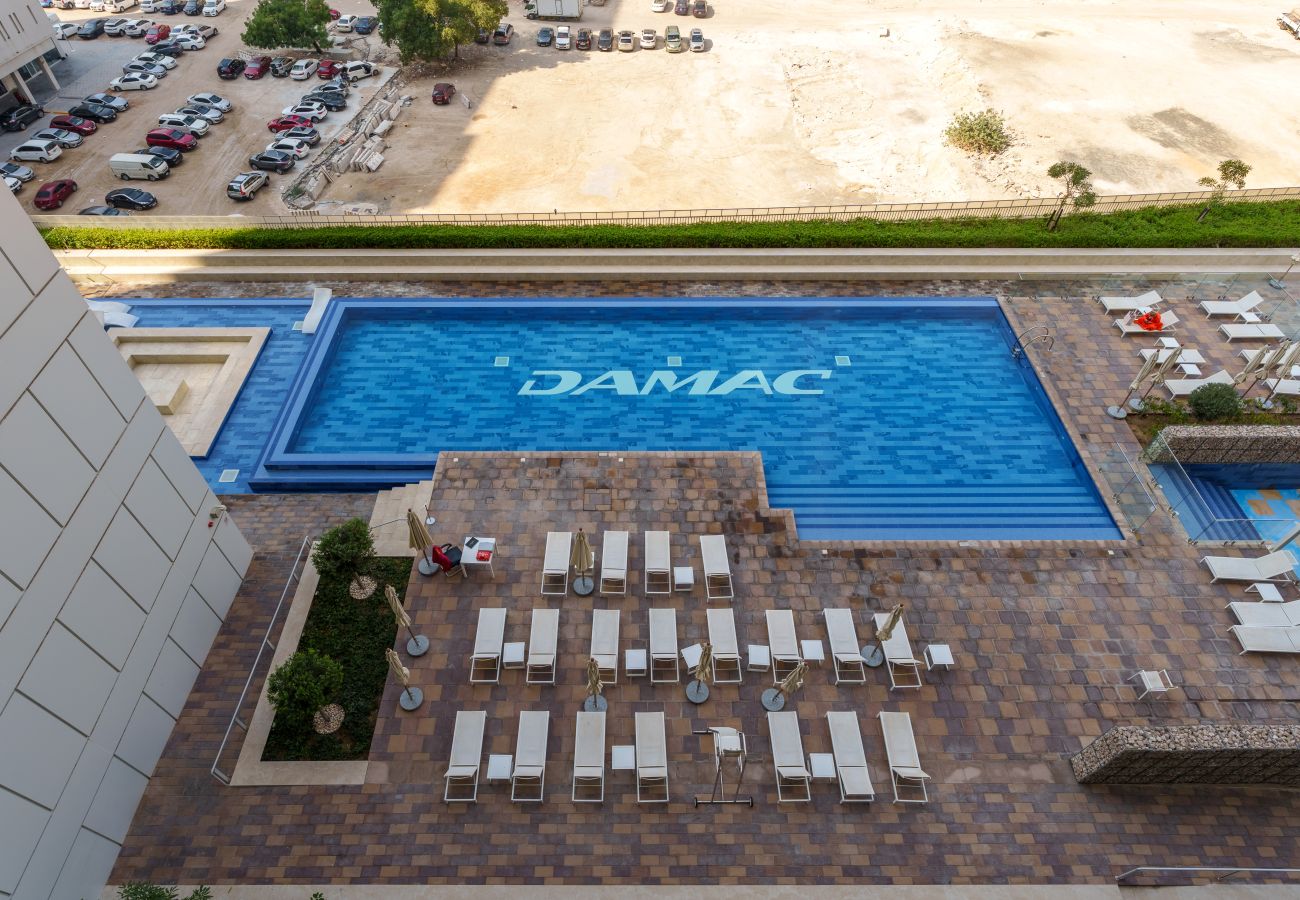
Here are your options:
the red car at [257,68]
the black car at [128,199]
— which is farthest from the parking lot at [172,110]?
the black car at [128,199]

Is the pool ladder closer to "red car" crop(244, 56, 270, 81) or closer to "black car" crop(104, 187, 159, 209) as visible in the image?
"black car" crop(104, 187, 159, 209)

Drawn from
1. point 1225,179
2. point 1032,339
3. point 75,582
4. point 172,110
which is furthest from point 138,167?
point 1225,179

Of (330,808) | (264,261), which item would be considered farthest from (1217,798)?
(264,261)

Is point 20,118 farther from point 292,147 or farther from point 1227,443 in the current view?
point 1227,443

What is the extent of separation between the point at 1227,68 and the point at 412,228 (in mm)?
53443

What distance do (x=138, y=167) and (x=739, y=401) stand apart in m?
35.1

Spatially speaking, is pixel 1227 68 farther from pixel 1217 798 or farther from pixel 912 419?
pixel 1217 798

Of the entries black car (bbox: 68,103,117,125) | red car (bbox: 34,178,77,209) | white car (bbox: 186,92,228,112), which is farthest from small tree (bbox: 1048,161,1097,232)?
black car (bbox: 68,103,117,125)

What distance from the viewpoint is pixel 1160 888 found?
11.7 meters

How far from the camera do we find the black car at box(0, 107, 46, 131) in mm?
39000

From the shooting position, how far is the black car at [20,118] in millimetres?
39000

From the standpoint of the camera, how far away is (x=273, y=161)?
3528cm

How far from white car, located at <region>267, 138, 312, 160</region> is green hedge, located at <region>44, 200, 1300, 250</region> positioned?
12.2 metres

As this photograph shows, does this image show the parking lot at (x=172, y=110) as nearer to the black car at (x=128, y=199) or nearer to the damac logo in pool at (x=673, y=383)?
the black car at (x=128, y=199)
